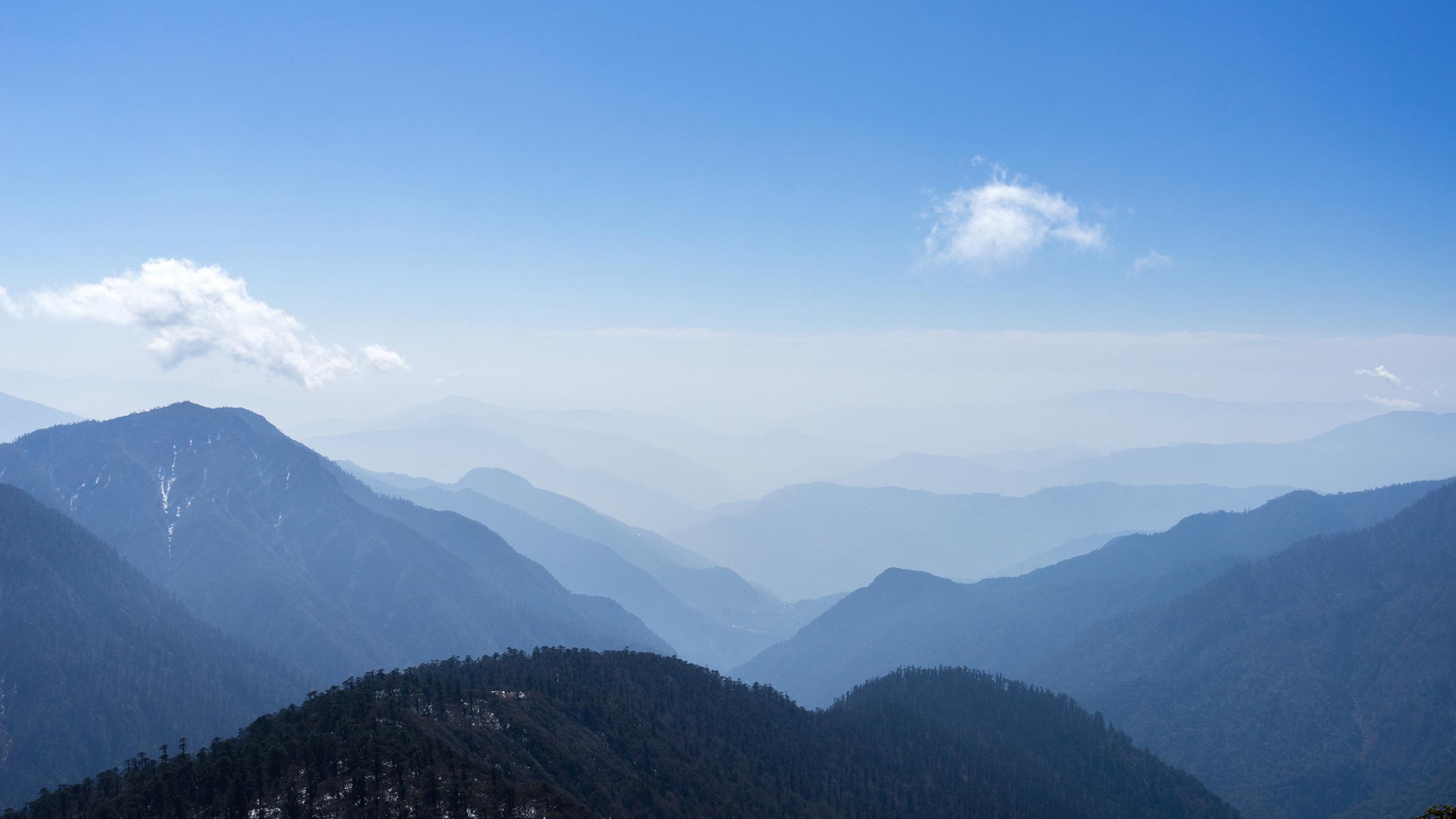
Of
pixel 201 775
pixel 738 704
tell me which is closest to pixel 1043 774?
pixel 738 704

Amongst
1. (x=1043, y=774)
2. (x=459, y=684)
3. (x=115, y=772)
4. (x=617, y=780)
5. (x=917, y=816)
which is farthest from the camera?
(x=1043, y=774)

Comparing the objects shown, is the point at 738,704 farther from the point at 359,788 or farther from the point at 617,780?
the point at 359,788

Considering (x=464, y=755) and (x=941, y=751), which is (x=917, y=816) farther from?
(x=464, y=755)

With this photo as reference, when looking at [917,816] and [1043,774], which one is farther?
[1043,774]

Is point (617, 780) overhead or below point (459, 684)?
below

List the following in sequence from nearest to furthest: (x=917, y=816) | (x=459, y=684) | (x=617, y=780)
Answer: (x=617, y=780) → (x=459, y=684) → (x=917, y=816)

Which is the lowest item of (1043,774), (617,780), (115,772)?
(1043,774)
